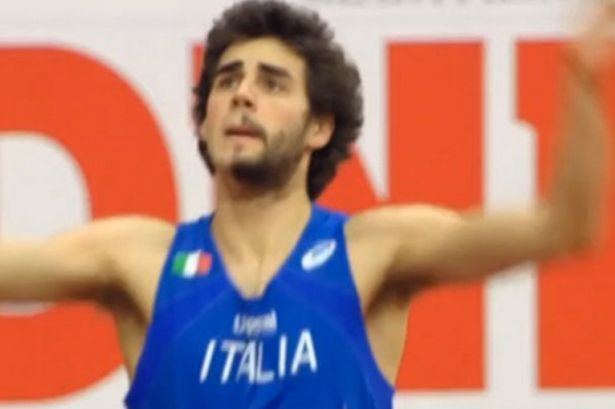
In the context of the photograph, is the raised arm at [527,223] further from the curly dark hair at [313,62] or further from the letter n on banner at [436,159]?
the letter n on banner at [436,159]

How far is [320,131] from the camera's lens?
2.20 metres

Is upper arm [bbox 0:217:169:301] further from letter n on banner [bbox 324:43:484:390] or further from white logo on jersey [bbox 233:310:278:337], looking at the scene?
letter n on banner [bbox 324:43:484:390]

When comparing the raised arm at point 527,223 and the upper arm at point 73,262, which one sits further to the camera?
the upper arm at point 73,262

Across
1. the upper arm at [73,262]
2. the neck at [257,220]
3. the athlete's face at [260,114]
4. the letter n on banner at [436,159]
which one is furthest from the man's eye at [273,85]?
the letter n on banner at [436,159]

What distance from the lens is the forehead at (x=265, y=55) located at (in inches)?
83.7

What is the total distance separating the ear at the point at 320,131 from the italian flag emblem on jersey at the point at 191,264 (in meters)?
0.19

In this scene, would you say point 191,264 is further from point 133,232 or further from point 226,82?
point 226,82

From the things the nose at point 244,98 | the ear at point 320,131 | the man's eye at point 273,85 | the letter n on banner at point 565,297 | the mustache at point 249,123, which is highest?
the man's eye at point 273,85

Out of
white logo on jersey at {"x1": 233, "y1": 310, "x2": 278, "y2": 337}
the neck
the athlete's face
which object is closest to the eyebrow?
the athlete's face

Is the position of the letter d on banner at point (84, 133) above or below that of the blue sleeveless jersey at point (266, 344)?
above

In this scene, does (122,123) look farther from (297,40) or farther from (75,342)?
(297,40)

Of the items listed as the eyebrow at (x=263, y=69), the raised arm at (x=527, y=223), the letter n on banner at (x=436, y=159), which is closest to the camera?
the raised arm at (x=527, y=223)

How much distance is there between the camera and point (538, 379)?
115 inches

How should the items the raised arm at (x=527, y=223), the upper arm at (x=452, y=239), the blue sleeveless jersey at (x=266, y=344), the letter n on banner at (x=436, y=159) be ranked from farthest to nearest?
the letter n on banner at (x=436, y=159)
the blue sleeveless jersey at (x=266, y=344)
the upper arm at (x=452, y=239)
the raised arm at (x=527, y=223)
